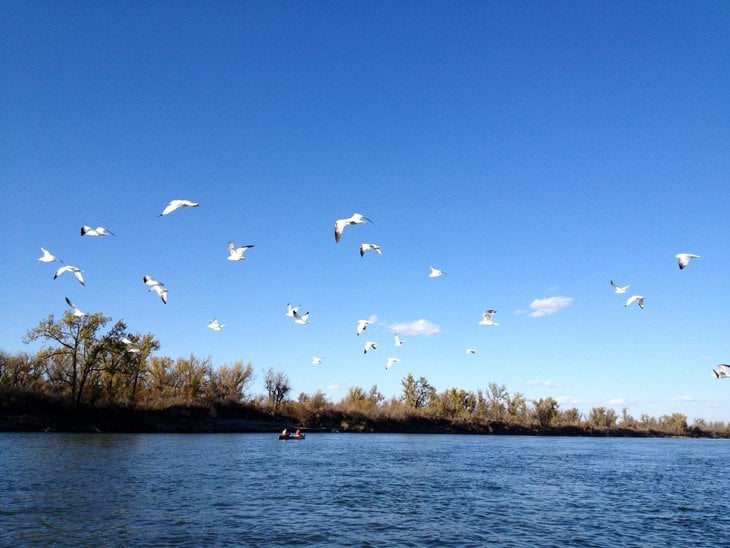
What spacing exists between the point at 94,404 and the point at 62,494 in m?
51.3

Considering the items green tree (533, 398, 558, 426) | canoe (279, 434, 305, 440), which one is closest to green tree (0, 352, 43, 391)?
canoe (279, 434, 305, 440)

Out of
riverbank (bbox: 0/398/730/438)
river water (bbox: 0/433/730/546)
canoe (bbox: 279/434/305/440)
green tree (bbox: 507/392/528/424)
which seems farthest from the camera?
green tree (bbox: 507/392/528/424)

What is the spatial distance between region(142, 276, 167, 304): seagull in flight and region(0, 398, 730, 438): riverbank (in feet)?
138

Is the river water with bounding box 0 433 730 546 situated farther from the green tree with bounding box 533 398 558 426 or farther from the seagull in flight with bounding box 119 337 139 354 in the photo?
the green tree with bounding box 533 398 558 426

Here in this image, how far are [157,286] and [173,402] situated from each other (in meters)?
54.8

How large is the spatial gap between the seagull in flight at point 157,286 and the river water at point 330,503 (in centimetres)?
936

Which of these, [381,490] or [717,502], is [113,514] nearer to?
[381,490]

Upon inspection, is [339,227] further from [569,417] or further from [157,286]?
[569,417]

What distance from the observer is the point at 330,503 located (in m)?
23.5

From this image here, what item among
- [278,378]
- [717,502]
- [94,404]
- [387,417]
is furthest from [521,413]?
[717,502]

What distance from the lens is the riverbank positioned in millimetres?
61812

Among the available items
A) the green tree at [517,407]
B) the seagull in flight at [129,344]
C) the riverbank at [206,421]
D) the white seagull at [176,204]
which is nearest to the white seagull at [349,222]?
the white seagull at [176,204]

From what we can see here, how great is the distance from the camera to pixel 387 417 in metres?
109

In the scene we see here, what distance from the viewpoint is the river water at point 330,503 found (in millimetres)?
17859
